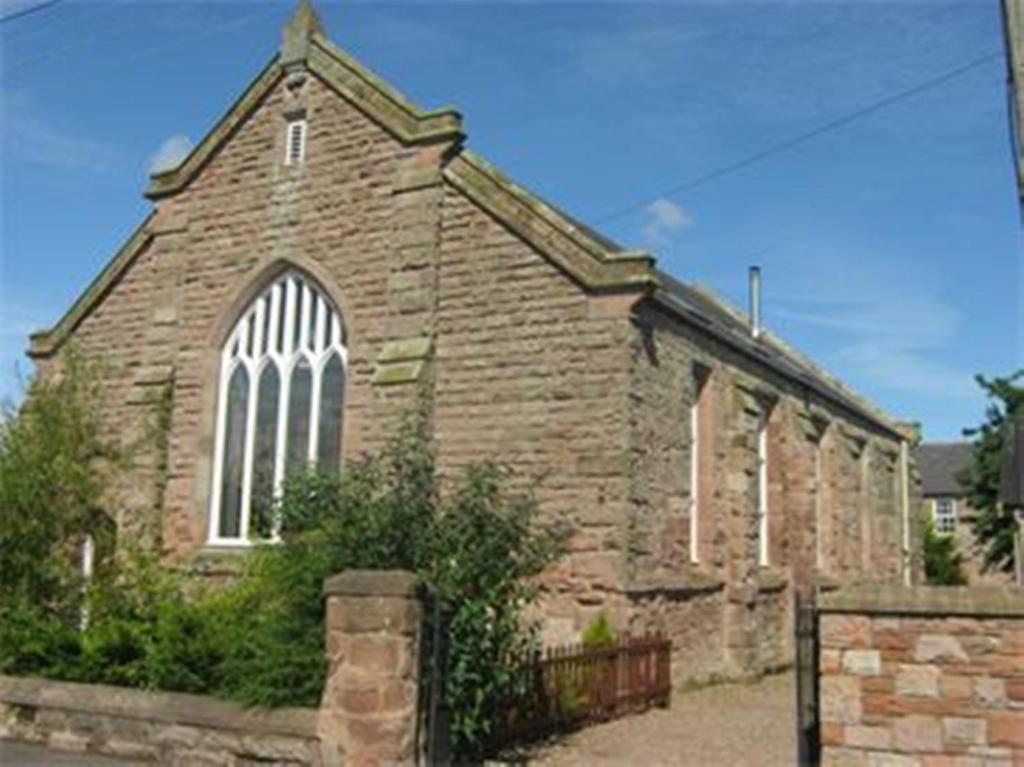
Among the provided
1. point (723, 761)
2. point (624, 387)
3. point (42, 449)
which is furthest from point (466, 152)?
point (723, 761)

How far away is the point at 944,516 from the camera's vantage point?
63.5 m

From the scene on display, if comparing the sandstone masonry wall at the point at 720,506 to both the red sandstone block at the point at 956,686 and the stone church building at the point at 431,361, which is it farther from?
the red sandstone block at the point at 956,686

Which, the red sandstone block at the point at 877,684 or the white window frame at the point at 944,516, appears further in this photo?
the white window frame at the point at 944,516

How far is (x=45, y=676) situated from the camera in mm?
12312

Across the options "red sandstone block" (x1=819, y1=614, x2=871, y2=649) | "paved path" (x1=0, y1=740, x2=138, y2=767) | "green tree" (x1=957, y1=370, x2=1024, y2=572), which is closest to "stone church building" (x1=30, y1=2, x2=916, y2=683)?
"paved path" (x1=0, y1=740, x2=138, y2=767)

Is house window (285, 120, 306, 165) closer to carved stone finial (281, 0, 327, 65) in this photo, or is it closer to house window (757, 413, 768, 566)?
carved stone finial (281, 0, 327, 65)

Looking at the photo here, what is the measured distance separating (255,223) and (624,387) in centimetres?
807

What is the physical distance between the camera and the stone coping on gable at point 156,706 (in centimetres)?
983

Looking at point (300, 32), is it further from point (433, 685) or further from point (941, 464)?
point (941, 464)

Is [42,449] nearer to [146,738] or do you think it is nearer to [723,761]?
[146,738]

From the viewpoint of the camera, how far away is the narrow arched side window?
1911cm

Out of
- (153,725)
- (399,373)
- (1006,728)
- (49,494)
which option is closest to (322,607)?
(153,725)

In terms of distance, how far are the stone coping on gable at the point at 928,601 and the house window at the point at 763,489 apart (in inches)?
543

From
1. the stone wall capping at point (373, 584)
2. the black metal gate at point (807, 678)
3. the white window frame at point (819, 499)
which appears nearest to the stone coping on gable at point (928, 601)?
the black metal gate at point (807, 678)
